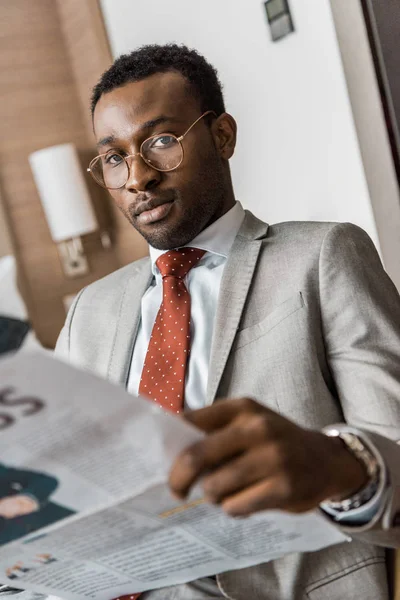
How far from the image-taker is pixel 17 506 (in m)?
0.77

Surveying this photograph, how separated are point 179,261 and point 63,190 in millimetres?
1742

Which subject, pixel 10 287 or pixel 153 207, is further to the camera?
pixel 10 287

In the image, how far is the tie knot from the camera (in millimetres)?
1458

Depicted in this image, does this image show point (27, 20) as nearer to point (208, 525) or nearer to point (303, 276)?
point (303, 276)

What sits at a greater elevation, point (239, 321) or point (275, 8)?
point (275, 8)

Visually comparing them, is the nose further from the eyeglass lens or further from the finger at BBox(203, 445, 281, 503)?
the finger at BBox(203, 445, 281, 503)

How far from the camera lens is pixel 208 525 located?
2.74 feet

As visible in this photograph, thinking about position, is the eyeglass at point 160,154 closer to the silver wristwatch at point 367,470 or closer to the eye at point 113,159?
the eye at point 113,159

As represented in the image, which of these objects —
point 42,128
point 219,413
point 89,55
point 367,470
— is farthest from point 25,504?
point 42,128

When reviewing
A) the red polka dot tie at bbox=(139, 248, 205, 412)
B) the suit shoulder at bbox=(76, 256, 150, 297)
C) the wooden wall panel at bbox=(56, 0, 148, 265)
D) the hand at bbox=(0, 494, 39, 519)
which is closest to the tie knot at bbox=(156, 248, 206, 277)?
the red polka dot tie at bbox=(139, 248, 205, 412)

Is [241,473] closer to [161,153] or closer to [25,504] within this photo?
[25,504]

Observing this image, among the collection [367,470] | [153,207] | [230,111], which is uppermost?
[230,111]

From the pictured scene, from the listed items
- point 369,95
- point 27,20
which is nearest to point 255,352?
point 369,95

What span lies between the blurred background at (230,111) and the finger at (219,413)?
132cm
